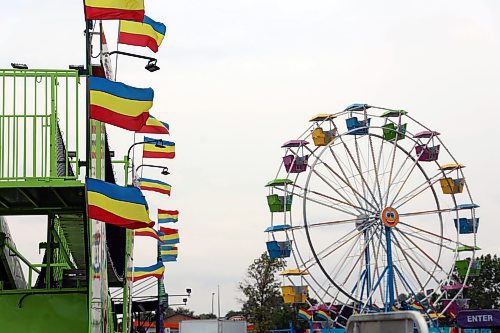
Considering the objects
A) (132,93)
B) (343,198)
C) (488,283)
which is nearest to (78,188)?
(132,93)

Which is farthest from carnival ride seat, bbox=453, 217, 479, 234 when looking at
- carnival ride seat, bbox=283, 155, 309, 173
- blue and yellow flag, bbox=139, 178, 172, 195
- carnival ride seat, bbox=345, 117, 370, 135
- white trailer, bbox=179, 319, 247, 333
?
white trailer, bbox=179, 319, 247, 333

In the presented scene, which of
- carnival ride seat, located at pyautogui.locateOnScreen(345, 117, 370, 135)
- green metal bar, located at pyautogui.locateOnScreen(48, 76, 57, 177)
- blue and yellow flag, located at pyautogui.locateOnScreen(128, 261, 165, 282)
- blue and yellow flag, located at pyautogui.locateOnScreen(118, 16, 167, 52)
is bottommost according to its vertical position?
blue and yellow flag, located at pyautogui.locateOnScreen(128, 261, 165, 282)

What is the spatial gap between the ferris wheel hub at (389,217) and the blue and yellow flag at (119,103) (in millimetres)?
22876

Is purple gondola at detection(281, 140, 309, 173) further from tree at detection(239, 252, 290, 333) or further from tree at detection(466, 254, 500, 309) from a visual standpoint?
tree at detection(466, 254, 500, 309)

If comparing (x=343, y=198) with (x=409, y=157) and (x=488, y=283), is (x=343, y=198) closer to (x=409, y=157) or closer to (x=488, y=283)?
(x=409, y=157)

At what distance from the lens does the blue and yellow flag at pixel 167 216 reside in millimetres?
32156

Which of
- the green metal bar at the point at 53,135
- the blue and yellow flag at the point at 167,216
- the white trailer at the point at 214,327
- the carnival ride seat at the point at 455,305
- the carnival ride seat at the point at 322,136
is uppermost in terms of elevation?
the carnival ride seat at the point at 322,136

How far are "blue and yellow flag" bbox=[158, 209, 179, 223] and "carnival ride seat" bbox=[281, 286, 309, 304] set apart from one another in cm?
488

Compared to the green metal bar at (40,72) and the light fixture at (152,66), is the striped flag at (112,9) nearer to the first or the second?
Answer: the green metal bar at (40,72)

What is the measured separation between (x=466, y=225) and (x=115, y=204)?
27.4 metres

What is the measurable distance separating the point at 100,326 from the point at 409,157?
1013 inches

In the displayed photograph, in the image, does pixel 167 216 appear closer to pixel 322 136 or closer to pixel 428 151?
pixel 322 136

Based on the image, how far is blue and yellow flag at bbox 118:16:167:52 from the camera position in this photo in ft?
48.2

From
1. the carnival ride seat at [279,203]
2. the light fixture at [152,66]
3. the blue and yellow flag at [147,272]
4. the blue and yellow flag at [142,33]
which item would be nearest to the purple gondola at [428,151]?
the carnival ride seat at [279,203]
